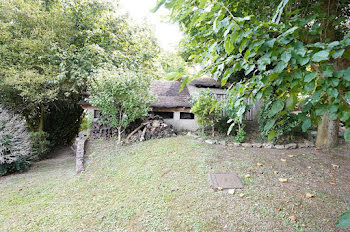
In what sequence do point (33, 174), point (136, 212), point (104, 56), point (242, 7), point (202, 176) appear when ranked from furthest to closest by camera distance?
point (104, 56) → point (33, 174) → point (202, 176) → point (136, 212) → point (242, 7)

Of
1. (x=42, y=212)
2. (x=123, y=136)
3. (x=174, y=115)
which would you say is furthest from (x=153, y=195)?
(x=174, y=115)

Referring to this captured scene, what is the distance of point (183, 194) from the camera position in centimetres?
354

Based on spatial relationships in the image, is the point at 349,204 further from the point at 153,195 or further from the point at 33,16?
the point at 33,16

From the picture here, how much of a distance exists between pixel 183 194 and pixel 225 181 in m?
1.04

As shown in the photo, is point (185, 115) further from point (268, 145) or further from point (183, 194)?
point (183, 194)

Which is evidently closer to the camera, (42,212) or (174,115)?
(42,212)

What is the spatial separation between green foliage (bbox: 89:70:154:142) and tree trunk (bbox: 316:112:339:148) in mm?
6623

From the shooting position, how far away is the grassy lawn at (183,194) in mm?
2830

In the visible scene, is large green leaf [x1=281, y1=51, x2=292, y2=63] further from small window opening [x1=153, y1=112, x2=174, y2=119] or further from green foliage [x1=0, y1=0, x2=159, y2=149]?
small window opening [x1=153, y1=112, x2=174, y2=119]

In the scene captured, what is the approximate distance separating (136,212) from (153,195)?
532mm

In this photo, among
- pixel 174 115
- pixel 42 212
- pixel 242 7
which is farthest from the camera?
pixel 174 115

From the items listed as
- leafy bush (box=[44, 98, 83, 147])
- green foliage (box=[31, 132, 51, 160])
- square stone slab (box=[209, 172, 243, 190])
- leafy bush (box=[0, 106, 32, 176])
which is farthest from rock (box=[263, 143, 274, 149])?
leafy bush (box=[44, 98, 83, 147])

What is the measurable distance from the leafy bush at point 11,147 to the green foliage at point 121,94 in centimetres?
286

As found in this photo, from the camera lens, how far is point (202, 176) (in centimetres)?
413
